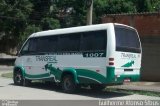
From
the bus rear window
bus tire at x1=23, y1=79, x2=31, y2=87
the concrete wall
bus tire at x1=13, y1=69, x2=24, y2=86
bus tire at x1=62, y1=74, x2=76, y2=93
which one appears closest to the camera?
the bus rear window

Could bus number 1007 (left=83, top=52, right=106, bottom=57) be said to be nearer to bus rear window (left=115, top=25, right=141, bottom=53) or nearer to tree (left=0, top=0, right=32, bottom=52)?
bus rear window (left=115, top=25, right=141, bottom=53)

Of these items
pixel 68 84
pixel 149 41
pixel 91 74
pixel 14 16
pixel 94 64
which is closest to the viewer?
pixel 94 64

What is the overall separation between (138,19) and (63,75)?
708cm

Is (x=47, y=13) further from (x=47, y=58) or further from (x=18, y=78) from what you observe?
(x=47, y=58)

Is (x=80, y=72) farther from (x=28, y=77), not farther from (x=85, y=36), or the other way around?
(x=28, y=77)

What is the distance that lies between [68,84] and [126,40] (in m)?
3.07

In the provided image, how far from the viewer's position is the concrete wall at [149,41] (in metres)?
21.4

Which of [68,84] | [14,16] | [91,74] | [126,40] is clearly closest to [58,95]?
[68,84]

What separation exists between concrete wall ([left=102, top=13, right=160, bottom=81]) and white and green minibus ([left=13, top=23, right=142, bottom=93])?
4.73 m

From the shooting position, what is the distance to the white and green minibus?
15156mm

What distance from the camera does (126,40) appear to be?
15.9 m

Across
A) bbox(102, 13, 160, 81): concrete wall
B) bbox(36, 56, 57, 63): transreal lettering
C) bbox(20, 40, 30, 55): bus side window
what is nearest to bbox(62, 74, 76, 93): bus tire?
bbox(36, 56, 57, 63): transreal lettering

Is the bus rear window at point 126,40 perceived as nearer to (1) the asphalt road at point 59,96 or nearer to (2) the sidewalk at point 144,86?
(1) the asphalt road at point 59,96

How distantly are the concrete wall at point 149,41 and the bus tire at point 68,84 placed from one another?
626 centimetres
